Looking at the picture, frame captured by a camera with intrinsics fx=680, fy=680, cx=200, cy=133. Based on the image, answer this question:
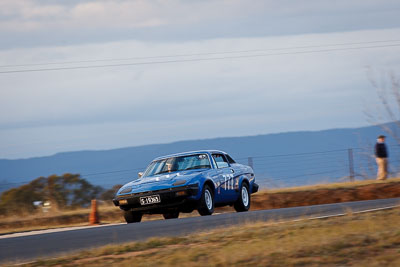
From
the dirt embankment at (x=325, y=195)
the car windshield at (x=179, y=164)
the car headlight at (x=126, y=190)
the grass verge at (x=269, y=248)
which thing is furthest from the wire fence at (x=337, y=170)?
the grass verge at (x=269, y=248)

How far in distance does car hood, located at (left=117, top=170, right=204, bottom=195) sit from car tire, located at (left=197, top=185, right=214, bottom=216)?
441 millimetres

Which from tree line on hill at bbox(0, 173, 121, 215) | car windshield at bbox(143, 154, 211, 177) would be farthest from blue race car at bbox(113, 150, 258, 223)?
tree line on hill at bbox(0, 173, 121, 215)

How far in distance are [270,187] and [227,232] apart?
14.3m

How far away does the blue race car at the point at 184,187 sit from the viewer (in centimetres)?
1454

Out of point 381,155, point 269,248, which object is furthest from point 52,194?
point 269,248

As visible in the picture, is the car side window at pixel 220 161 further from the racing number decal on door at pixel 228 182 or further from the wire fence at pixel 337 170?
the wire fence at pixel 337 170

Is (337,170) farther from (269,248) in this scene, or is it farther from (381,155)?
(269,248)

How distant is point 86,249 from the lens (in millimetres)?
9250

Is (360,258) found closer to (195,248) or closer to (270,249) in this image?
(270,249)

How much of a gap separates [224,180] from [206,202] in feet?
3.45

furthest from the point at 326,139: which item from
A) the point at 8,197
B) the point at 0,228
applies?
the point at 0,228

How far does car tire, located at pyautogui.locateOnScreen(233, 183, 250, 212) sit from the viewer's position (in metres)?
16.7

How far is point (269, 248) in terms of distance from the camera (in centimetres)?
801

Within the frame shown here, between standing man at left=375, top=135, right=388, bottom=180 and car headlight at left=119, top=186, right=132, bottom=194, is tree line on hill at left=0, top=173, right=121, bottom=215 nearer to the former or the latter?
car headlight at left=119, top=186, right=132, bottom=194
